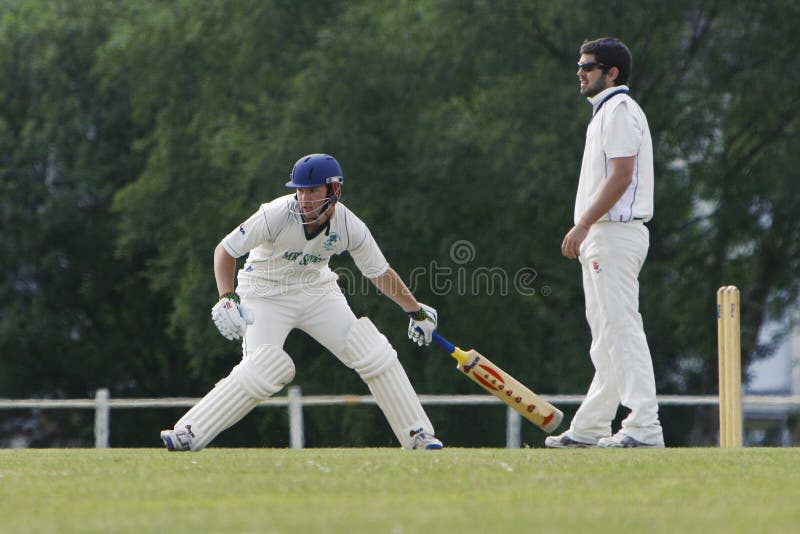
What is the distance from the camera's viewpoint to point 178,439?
18.5 feet

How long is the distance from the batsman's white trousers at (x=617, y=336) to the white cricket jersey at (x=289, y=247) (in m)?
1.00

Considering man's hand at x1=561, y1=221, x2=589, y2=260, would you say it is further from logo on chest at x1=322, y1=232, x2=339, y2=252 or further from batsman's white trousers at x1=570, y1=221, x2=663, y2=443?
logo on chest at x1=322, y1=232, x2=339, y2=252

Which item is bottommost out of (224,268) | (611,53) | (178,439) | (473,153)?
(178,439)

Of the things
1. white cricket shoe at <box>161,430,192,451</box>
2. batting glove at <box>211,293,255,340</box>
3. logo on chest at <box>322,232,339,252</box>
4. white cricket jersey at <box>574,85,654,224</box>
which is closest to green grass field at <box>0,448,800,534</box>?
white cricket shoe at <box>161,430,192,451</box>

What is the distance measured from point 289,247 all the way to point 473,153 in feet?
30.3

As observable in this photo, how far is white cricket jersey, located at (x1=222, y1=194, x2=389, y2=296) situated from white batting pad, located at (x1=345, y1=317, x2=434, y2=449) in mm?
310

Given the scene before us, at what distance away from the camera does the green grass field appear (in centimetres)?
332

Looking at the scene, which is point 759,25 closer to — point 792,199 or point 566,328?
point 792,199

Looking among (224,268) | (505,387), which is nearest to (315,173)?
(224,268)

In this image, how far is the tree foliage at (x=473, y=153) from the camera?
14562 millimetres

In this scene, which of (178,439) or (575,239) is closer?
(178,439)

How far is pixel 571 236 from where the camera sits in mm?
5750

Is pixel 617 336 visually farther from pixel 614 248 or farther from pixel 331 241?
pixel 331 241

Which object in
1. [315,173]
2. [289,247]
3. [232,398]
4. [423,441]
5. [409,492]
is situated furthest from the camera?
[423,441]
